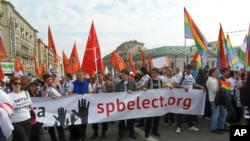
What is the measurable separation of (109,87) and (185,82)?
7.72 feet

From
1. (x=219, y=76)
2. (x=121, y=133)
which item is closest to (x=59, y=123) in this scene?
(x=121, y=133)

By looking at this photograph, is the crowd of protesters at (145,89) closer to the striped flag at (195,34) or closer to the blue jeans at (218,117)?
the blue jeans at (218,117)

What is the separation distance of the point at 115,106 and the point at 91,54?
2.41 metres

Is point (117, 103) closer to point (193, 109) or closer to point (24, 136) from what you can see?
point (193, 109)

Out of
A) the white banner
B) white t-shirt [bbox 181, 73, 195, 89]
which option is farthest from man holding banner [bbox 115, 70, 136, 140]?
white t-shirt [bbox 181, 73, 195, 89]

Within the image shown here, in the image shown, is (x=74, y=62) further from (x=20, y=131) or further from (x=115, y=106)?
(x=20, y=131)

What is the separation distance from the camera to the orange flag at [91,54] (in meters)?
10.2

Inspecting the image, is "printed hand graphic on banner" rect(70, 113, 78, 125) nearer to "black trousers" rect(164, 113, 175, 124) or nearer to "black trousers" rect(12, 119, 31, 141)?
"black trousers" rect(12, 119, 31, 141)

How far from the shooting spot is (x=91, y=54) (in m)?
10.2

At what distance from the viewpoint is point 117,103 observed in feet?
27.4

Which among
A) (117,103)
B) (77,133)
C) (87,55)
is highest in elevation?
(87,55)

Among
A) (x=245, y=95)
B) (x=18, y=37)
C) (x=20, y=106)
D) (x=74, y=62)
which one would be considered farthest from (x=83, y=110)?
(x=18, y=37)

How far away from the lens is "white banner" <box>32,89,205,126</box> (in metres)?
7.86

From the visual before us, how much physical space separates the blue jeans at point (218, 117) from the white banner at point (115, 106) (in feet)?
1.97
